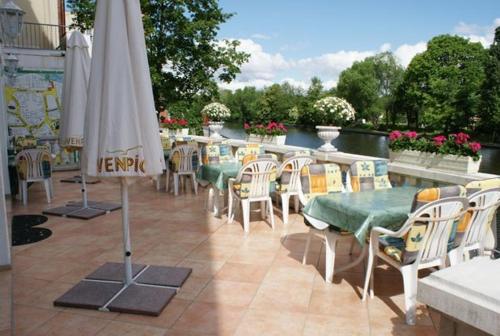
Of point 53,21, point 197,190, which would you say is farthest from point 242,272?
point 53,21

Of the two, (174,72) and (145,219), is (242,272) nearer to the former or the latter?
(145,219)

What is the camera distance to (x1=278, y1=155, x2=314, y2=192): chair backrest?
5367mm

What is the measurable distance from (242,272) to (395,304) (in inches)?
51.7

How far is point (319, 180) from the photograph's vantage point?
13.6 feet

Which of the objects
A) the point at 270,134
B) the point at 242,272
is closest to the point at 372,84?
the point at 270,134

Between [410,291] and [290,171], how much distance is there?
277cm

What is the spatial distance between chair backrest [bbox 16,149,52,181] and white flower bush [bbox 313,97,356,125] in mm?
4531

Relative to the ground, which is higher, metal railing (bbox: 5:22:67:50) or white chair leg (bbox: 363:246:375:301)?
metal railing (bbox: 5:22:67:50)

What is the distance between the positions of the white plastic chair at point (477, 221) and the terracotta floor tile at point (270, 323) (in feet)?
4.25

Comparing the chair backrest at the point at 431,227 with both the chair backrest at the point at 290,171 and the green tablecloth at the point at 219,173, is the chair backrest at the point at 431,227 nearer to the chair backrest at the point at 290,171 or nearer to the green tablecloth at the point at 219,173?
the chair backrest at the point at 290,171

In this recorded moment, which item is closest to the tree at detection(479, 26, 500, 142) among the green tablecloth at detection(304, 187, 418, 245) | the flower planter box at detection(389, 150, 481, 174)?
the flower planter box at detection(389, 150, 481, 174)

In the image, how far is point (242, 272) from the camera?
145 inches

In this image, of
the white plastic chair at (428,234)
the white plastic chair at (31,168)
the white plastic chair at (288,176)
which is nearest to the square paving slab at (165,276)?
the white plastic chair at (428,234)

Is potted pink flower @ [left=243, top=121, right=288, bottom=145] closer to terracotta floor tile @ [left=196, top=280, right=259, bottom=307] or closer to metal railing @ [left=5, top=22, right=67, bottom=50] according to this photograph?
terracotta floor tile @ [left=196, top=280, right=259, bottom=307]
